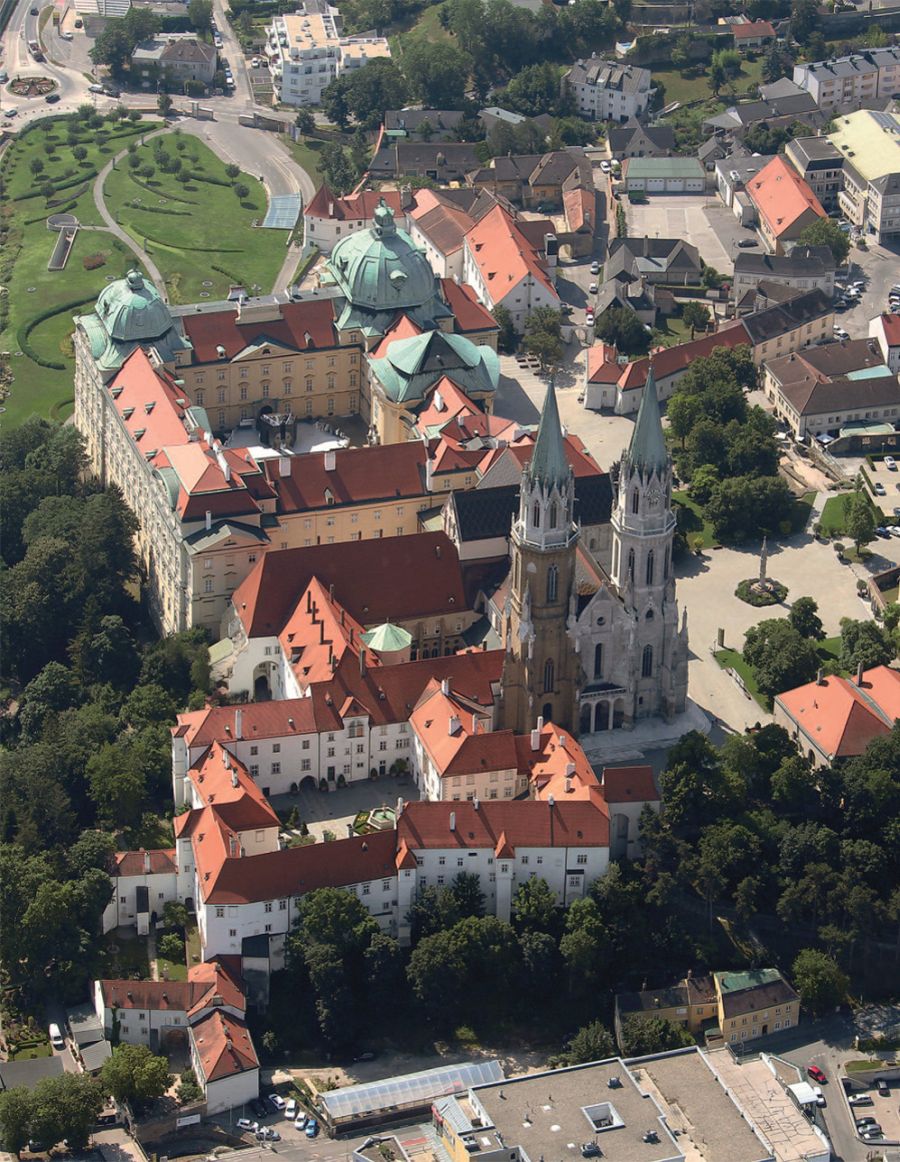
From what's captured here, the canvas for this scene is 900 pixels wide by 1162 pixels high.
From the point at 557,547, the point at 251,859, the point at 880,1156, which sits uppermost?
the point at 557,547

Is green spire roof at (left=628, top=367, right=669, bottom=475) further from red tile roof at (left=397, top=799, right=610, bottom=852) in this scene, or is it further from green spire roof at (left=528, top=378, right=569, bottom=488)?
red tile roof at (left=397, top=799, right=610, bottom=852)

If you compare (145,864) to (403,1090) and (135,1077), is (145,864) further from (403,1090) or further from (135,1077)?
(403,1090)

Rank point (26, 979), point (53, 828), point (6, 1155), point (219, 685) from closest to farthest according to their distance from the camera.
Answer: point (6, 1155)
point (26, 979)
point (53, 828)
point (219, 685)

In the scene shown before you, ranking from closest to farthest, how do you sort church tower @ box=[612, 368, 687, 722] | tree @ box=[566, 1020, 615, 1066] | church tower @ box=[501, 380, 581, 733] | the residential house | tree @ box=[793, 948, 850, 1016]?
tree @ box=[566, 1020, 615, 1066] < tree @ box=[793, 948, 850, 1016] < church tower @ box=[501, 380, 581, 733] < church tower @ box=[612, 368, 687, 722] < the residential house

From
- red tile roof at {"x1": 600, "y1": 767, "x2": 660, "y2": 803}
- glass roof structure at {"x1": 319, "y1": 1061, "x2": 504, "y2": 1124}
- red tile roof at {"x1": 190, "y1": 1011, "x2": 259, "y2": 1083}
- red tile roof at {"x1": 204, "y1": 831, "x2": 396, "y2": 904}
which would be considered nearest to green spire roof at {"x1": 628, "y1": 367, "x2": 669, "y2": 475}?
red tile roof at {"x1": 600, "y1": 767, "x2": 660, "y2": 803}

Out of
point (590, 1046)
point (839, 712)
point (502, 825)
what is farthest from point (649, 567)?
point (590, 1046)

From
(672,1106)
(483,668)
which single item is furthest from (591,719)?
(672,1106)

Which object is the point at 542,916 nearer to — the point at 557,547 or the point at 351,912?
the point at 351,912
